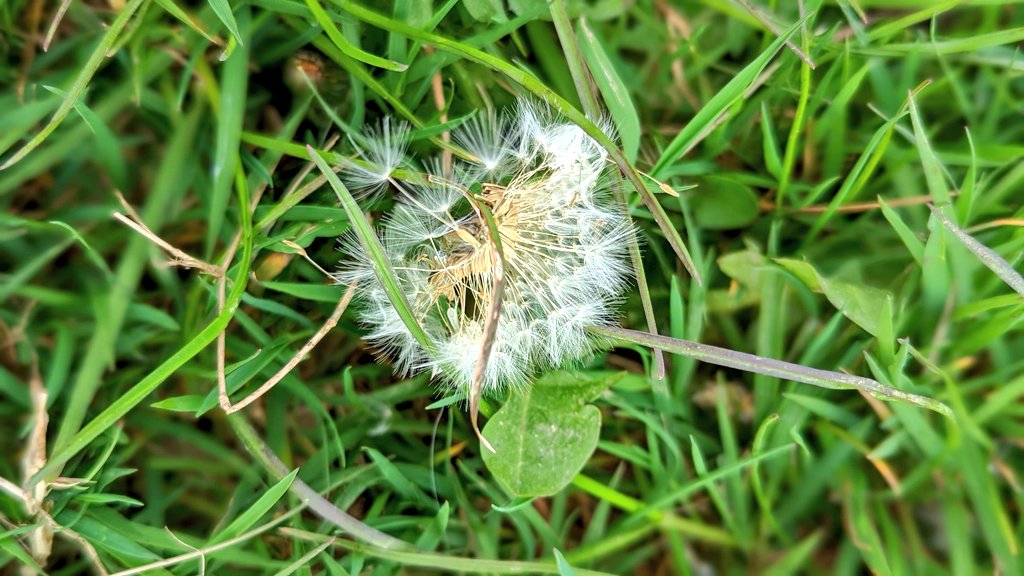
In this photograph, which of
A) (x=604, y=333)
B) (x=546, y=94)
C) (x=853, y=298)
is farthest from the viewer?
(x=853, y=298)

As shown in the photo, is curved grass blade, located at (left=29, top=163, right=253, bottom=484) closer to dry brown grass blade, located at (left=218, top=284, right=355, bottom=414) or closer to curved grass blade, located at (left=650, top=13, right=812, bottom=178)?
dry brown grass blade, located at (left=218, top=284, right=355, bottom=414)

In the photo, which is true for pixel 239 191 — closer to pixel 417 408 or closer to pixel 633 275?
pixel 417 408

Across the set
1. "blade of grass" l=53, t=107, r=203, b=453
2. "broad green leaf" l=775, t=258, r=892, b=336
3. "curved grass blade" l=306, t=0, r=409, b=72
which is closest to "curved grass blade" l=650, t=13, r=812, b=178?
"broad green leaf" l=775, t=258, r=892, b=336

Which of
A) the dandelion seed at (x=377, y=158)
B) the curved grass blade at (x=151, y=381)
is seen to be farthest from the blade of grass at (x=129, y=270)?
the dandelion seed at (x=377, y=158)

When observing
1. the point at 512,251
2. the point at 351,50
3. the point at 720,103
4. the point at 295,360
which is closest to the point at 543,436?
the point at 512,251

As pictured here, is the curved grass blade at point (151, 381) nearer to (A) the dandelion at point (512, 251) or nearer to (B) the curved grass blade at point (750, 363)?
(A) the dandelion at point (512, 251)

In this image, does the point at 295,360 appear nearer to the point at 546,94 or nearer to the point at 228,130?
the point at 228,130

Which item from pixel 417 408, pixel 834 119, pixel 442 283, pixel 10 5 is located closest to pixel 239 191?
pixel 442 283
